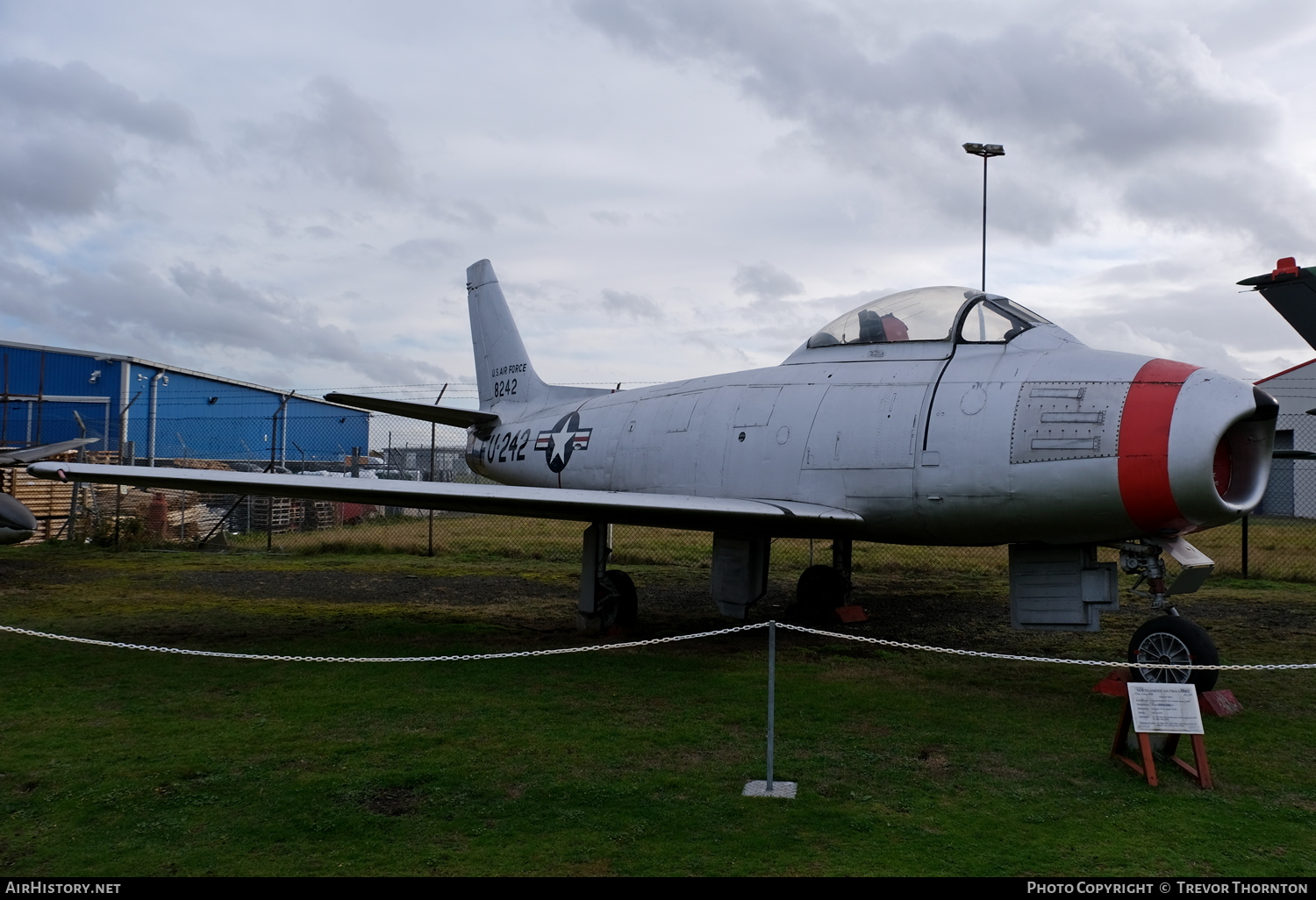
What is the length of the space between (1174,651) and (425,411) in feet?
29.1

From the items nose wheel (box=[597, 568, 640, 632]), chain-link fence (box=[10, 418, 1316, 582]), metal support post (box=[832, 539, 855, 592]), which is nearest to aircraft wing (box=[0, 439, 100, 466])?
chain-link fence (box=[10, 418, 1316, 582])

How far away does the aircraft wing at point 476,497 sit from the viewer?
7.14 metres

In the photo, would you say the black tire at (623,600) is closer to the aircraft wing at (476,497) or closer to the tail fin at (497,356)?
the aircraft wing at (476,497)

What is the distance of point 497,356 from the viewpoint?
43.3 ft

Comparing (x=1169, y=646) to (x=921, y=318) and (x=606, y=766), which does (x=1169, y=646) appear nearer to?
(x=921, y=318)

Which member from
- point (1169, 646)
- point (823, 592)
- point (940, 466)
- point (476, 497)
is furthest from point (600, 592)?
point (1169, 646)

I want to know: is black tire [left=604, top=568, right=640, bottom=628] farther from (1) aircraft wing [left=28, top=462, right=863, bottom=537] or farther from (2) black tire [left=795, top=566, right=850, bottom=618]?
(2) black tire [left=795, top=566, right=850, bottom=618]

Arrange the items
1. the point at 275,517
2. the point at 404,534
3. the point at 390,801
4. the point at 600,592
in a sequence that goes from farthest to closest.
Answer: the point at 275,517
the point at 404,534
the point at 600,592
the point at 390,801

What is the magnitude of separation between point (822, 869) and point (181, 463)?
2310 centimetres

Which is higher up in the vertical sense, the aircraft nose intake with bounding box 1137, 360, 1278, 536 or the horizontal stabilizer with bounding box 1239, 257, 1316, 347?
the horizontal stabilizer with bounding box 1239, 257, 1316, 347

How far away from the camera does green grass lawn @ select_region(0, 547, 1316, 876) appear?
3.81 m

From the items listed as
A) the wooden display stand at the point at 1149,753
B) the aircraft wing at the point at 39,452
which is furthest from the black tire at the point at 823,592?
the aircraft wing at the point at 39,452

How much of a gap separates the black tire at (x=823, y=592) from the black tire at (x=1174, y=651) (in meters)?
4.38

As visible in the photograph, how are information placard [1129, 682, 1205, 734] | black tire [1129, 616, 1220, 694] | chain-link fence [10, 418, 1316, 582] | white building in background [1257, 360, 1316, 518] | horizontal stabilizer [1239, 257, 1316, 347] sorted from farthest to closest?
white building in background [1257, 360, 1316, 518] < chain-link fence [10, 418, 1316, 582] < horizontal stabilizer [1239, 257, 1316, 347] < black tire [1129, 616, 1220, 694] < information placard [1129, 682, 1205, 734]
